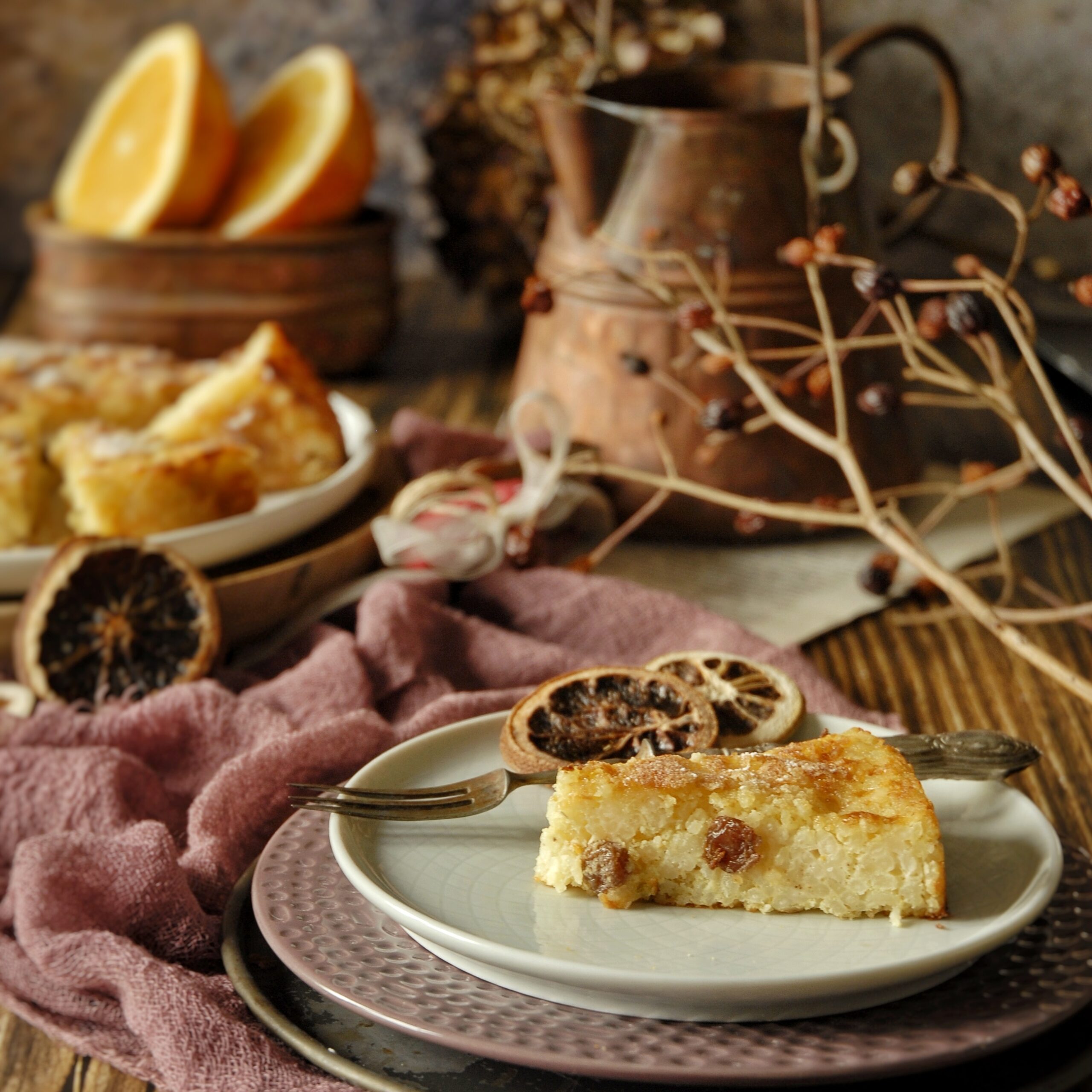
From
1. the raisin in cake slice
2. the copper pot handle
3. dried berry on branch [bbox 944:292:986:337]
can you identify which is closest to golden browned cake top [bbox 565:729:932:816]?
the raisin in cake slice

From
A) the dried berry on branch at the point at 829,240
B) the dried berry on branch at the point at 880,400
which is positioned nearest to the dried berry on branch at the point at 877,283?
the dried berry on branch at the point at 829,240

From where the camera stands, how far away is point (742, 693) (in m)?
1.05

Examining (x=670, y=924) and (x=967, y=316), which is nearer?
(x=670, y=924)

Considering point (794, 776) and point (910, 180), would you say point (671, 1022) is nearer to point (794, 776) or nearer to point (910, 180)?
point (794, 776)

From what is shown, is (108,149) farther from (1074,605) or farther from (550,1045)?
(550,1045)

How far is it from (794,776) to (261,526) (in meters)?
0.73

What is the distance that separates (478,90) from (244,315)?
23.4 inches

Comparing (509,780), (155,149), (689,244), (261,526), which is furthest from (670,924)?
(155,149)

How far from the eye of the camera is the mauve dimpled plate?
2.29 feet

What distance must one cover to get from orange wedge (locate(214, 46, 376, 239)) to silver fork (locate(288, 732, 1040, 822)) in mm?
1531

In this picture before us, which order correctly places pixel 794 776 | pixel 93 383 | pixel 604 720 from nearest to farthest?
pixel 794 776 < pixel 604 720 < pixel 93 383

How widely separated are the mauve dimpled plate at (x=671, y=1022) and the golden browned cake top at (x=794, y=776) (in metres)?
0.11

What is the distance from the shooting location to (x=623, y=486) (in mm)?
1685

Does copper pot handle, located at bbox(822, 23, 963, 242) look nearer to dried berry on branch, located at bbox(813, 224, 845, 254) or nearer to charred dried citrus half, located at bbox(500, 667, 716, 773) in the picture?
dried berry on branch, located at bbox(813, 224, 845, 254)
